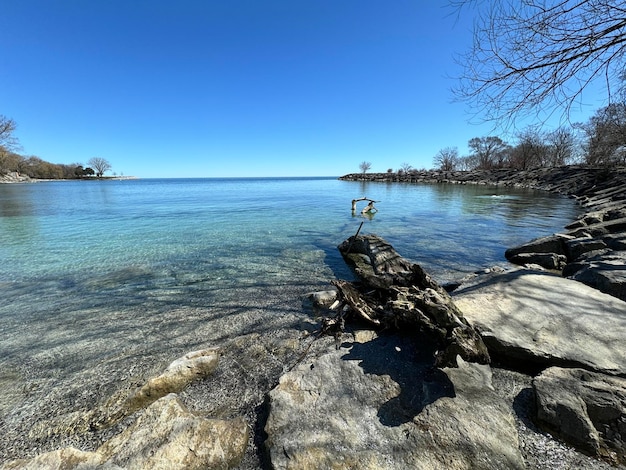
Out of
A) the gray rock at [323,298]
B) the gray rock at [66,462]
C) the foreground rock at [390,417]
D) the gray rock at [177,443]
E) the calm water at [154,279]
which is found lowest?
the calm water at [154,279]

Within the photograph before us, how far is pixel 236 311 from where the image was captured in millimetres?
4980

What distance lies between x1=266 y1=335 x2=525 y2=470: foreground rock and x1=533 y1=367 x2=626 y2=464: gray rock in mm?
314

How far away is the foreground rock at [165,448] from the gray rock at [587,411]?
2551mm

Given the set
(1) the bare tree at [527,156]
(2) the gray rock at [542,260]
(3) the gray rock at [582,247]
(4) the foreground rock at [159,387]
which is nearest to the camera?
(4) the foreground rock at [159,387]

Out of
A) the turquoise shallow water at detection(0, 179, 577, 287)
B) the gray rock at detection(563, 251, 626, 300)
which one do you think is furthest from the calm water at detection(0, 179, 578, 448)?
the gray rock at detection(563, 251, 626, 300)

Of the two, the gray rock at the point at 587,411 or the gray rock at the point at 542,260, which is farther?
the gray rock at the point at 542,260

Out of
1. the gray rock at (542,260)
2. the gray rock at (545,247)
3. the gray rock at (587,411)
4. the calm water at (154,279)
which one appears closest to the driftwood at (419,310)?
the gray rock at (587,411)

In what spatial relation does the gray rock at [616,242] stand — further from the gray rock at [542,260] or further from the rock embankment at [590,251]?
the gray rock at [542,260]

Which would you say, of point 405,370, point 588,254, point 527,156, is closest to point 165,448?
point 405,370

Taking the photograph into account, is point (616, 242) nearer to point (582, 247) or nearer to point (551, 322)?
point (582, 247)

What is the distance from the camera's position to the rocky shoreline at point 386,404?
6.28 feet

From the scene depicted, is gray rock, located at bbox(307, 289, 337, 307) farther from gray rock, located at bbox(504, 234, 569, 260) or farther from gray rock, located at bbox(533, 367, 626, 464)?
gray rock, located at bbox(504, 234, 569, 260)

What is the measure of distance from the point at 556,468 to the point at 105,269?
31.1ft

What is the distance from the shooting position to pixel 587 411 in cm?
204
